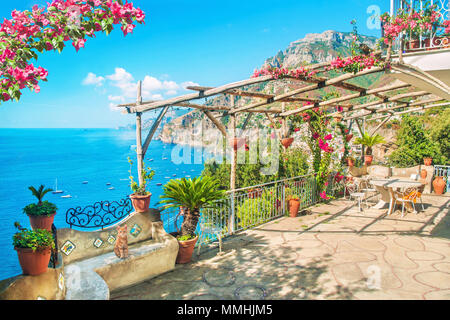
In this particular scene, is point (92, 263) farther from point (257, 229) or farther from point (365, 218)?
point (365, 218)

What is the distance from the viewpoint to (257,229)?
702 centimetres

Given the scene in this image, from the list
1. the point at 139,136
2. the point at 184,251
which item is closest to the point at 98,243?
the point at 184,251

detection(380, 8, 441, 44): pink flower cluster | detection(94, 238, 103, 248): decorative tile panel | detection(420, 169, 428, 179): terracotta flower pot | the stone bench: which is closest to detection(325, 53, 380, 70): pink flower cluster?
detection(380, 8, 441, 44): pink flower cluster

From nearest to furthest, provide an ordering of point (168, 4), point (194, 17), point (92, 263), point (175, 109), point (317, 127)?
point (92, 263) → point (175, 109) → point (317, 127) → point (168, 4) → point (194, 17)

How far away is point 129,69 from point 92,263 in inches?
5808

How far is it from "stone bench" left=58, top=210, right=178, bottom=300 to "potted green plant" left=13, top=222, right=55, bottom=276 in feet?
1.74

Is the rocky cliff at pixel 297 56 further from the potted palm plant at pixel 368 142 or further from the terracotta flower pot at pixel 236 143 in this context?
the terracotta flower pot at pixel 236 143

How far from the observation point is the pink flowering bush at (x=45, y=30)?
204 cm

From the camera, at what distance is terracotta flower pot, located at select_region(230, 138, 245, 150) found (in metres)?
7.84

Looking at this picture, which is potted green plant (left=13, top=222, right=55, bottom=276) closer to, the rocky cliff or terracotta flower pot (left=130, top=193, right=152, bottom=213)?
terracotta flower pot (left=130, top=193, right=152, bottom=213)

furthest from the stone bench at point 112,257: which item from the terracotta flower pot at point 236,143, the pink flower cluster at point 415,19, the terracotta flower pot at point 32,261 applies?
the pink flower cluster at point 415,19

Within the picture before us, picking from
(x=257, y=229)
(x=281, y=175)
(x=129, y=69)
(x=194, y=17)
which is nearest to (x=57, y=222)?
(x=194, y=17)

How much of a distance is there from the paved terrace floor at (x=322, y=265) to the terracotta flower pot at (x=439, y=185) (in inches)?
137

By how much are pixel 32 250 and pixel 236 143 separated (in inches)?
222
